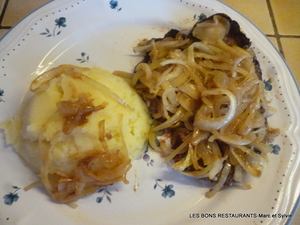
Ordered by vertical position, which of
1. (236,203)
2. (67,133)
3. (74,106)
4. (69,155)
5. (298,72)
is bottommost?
(236,203)

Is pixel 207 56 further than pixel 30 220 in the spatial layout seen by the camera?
Yes

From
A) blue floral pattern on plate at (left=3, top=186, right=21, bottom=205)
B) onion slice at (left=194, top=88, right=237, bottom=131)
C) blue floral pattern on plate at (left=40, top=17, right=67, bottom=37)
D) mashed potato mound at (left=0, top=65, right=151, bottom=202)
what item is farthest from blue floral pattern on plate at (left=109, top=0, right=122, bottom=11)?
blue floral pattern on plate at (left=3, top=186, right=21, bottom=205)

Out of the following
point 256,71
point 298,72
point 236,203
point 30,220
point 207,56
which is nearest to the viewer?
point 30,220

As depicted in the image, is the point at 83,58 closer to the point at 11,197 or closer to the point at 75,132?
the point at 75,132

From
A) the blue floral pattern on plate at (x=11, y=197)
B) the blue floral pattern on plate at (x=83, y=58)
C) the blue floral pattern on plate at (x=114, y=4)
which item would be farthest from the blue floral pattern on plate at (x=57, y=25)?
the blue floral pattern on plate at (x=11, y=197)

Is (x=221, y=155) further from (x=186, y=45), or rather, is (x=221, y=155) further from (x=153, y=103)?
(x=186, y=45)

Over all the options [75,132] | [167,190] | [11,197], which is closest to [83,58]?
[75,132]

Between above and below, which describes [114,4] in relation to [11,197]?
above

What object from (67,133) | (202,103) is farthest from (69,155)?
(202,103)
